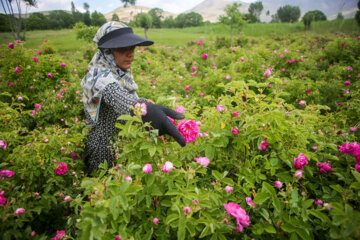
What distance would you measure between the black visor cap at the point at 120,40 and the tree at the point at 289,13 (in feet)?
114

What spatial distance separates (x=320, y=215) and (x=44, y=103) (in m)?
3.62

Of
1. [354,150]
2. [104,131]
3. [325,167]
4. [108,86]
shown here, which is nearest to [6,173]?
[104,131]

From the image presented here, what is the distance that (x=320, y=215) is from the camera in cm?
86

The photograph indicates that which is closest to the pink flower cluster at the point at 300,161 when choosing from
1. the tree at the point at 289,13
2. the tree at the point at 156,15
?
the tree at the point at 289,13

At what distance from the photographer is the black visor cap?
143 centimetres

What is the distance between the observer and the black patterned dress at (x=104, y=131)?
130 cm

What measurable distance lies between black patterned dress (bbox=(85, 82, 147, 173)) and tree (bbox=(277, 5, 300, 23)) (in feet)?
→ 115

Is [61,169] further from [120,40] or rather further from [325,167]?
[325,167]

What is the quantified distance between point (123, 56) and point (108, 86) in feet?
1.32

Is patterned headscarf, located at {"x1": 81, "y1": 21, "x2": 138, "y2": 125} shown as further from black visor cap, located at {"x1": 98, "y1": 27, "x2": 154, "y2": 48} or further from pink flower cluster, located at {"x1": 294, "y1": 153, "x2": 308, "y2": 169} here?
pink flower cluster, located at {"x1": 294, "y1": 153, "x2": 308, "y2": 169}

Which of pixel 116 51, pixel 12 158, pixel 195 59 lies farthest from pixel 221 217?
pixel 195 59

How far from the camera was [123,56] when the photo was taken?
5.18 feet

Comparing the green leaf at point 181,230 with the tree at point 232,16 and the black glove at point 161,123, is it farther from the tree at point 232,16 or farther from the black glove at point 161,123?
the tree at point 232,16

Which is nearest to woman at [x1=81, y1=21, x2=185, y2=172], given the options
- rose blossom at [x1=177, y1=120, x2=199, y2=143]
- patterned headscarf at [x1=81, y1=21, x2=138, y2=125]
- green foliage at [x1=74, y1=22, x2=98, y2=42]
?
patterned headscarf at [x1=81, y1=21, x2=138, y2=125]
